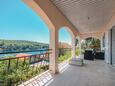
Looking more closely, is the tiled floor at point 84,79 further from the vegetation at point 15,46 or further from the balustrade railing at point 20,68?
the vegetation at point 15,46

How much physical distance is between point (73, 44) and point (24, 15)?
29.6ft

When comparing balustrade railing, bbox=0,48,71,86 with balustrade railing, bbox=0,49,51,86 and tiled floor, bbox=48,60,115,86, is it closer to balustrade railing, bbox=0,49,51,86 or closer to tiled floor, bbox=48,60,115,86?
balustrade railing, bbox=0,49,51,86

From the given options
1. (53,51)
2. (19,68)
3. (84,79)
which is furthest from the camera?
(53,51)

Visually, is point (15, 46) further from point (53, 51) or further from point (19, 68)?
point (53, 51)

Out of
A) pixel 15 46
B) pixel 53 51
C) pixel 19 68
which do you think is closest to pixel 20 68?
pixel 19 68

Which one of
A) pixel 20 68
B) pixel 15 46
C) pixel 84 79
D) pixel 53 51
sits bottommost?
pixel 84 79

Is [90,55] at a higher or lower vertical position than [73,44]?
lower

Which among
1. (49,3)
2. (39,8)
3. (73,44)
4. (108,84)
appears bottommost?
(108,84)

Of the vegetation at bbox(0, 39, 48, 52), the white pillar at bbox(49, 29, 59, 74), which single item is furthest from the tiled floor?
the vegetation at bbox(0, 39, 48, 52)

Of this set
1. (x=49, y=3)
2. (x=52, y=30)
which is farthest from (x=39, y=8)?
(x=52, y=30)

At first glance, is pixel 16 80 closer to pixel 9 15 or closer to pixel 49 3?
pixel 49 3

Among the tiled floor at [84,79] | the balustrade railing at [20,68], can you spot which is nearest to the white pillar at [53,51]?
the balustrade railing at [20,68]

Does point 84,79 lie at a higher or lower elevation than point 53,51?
lower

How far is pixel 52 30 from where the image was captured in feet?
12.9
